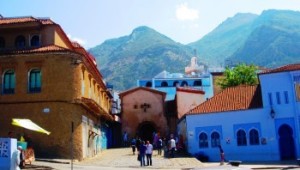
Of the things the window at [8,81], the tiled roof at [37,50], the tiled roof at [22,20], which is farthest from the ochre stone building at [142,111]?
the window at [8,81]

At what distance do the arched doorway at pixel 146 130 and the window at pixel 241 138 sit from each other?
1563 centimetres

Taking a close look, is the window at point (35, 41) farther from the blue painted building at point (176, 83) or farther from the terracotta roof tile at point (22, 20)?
the blue painted building at point (176, 83)

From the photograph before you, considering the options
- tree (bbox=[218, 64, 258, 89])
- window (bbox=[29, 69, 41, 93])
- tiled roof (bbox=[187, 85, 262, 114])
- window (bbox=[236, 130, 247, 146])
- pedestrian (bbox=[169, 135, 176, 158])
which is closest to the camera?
window (bbox=[29, 69, 41, 93])

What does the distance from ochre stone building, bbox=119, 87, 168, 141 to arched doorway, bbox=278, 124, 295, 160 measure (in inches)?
666

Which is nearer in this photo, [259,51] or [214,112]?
[214,112]

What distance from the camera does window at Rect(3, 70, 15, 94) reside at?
29.0m

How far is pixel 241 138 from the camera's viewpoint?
31766mm

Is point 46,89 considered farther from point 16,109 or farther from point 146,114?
Answer: point 146,114

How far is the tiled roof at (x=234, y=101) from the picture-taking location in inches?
1272

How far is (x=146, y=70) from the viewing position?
153250mm

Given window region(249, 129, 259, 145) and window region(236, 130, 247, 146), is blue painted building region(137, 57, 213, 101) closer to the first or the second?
window region(236, 130, 247, 146)

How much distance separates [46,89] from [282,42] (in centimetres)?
14984

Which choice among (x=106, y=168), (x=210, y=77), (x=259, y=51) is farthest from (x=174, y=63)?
(x=106, y=168)

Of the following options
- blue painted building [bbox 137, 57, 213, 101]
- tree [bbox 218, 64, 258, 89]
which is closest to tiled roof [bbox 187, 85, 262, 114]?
tree [bbox 218, 64, 258, 89]
